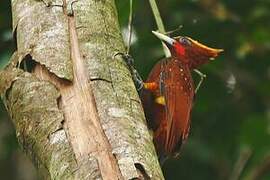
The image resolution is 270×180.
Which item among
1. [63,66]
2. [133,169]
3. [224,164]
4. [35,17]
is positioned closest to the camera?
[133,169]

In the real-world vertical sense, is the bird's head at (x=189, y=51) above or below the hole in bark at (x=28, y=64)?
below

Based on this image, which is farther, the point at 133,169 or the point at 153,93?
the point at 153,93

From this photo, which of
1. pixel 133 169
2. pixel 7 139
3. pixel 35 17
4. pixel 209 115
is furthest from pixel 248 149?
pixel 133 169

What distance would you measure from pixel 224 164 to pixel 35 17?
2344 mm

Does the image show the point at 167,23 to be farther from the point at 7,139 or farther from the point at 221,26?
the point at 7,139

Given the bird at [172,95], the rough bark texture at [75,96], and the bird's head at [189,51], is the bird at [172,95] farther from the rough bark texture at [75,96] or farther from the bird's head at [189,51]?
the rough bark texture at [75,96]

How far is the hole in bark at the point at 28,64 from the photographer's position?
2.13 meters

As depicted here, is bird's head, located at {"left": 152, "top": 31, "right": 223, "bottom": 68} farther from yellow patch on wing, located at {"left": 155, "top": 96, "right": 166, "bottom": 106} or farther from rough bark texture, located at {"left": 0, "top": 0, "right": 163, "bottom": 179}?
rough bark texture, located at {"left": 0, "top": 0, "right": 163, "bottom": 179}

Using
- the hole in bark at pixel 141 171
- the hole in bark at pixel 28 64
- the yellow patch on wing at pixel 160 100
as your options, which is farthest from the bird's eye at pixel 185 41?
the hole in bark at pixel 141 171

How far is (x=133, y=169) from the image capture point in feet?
5.46

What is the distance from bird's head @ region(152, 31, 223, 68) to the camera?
11.0 ft

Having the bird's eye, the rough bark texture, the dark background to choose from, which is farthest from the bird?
the rough bark texture

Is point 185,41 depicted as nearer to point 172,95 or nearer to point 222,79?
point 172,95

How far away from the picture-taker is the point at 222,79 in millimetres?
4168
